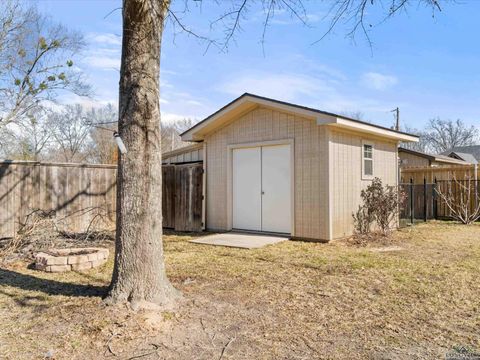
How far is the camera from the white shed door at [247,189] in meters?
9.23

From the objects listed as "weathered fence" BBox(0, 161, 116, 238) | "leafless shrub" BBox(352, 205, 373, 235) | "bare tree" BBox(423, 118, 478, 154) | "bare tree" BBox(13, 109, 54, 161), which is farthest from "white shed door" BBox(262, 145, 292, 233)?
"bare tree" BBox(423, 118, 478, 154)

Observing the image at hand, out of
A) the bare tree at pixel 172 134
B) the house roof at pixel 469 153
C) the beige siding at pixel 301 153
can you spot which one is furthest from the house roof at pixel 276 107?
the house roof at pixel 469 153

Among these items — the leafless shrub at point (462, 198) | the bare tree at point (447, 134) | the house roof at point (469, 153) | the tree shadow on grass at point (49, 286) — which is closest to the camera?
the tree shadow on grass at point (49, 286)

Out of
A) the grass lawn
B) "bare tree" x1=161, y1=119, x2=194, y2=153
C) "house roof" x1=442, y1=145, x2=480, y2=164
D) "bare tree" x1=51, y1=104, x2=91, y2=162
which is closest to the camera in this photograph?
the grass lawn

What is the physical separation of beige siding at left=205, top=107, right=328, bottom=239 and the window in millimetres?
1856

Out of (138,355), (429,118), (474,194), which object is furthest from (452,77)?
(429,118)

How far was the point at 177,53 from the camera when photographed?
573 centimetres

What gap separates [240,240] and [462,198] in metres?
9.25

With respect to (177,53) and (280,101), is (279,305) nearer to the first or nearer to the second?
(177,53)

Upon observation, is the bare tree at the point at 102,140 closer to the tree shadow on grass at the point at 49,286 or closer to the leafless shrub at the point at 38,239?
the leafless shrub at the point at 38,239

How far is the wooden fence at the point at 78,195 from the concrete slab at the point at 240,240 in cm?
139

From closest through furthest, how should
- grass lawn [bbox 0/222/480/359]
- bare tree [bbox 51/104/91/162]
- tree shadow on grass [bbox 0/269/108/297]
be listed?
grass lawn [bbox 0/222/480/359], tree shadow on grass [bbox 0/269/108/297], bare tree [bbox 51/104/91/162]

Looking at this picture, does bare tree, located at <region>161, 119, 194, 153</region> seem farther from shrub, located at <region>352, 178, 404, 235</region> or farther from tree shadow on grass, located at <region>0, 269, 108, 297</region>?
tree shadow on grass, located at <region>0, 269, 108, 297</region>

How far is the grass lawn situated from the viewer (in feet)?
9.88
